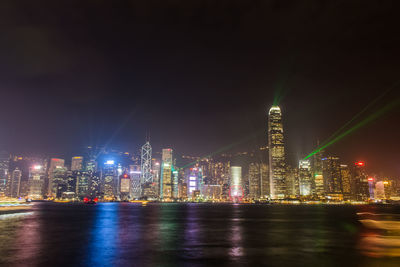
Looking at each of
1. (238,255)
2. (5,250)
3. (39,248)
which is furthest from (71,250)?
(238,255)

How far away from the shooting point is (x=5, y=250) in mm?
24453

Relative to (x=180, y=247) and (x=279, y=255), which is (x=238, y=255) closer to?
(x=279, y=255)

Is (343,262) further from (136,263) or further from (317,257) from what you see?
(136,263)

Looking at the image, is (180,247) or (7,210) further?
(7,210)

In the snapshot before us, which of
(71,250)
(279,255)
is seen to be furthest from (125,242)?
(279,255)

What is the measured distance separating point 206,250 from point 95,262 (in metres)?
9.41

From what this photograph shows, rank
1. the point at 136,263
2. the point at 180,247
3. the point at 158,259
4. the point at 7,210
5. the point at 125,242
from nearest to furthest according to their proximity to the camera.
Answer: the point at 136,263
the point at 158,259
the point at 180,247
the point at 125,242
the point at 7,210

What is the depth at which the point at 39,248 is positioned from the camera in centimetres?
2638

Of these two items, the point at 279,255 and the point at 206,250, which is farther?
the point at 206,250

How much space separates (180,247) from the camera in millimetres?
27469

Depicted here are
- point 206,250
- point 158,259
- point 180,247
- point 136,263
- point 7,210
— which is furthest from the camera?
point 7,210

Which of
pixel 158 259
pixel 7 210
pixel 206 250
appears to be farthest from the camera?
pixel 7 210

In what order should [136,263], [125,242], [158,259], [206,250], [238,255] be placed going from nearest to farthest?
[136,263], [158,259], [238,255], [206,250], [125,242]

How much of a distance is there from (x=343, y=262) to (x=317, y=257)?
2232mm
